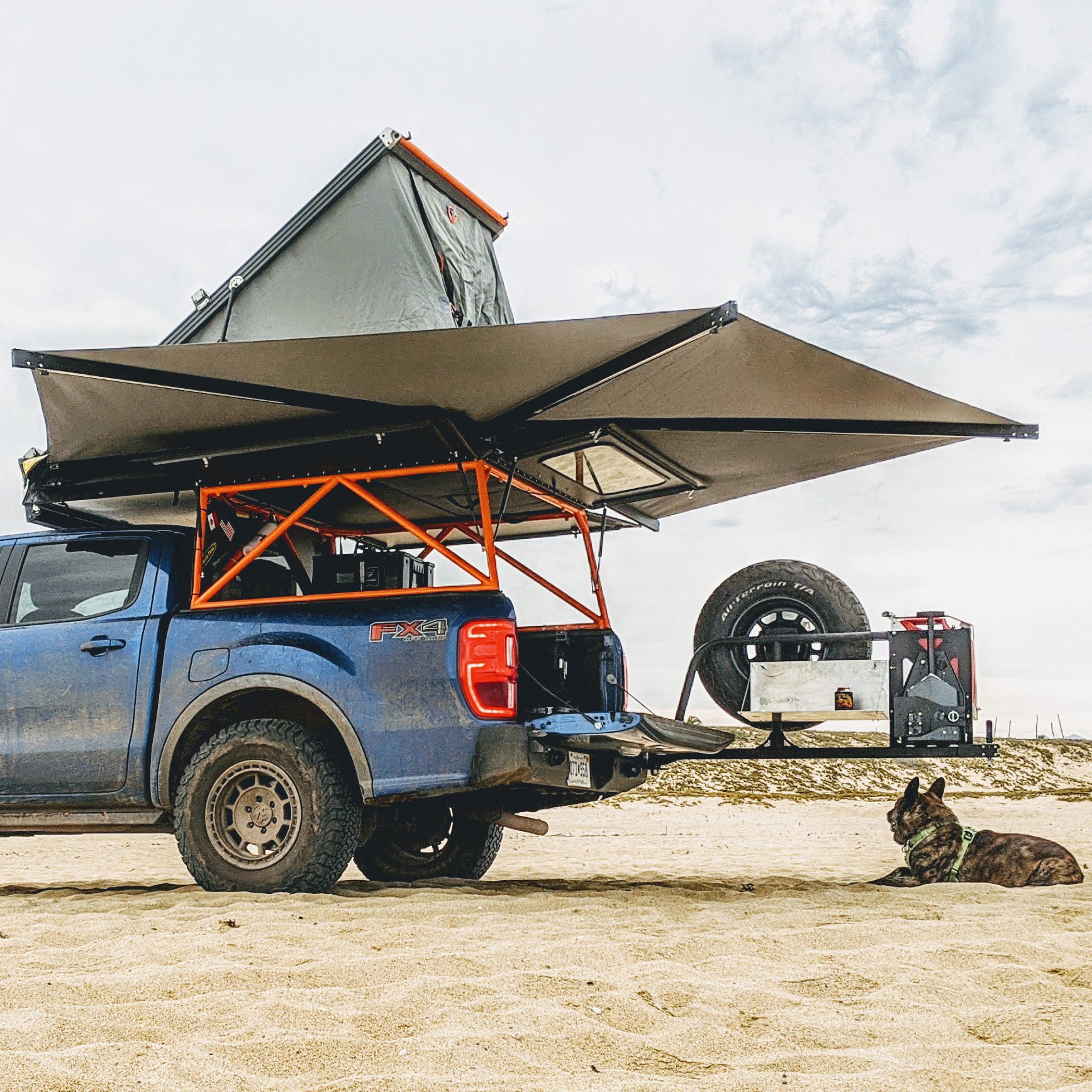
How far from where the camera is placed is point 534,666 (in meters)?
6.62

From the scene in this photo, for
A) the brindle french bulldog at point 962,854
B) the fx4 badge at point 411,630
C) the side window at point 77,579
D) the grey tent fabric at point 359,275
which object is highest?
the grey tent fabric at point 359,275

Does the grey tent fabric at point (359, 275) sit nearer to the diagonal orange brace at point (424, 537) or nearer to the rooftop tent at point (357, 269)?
the rooftop tent at point (357, 269)

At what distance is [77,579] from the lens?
6.24 m

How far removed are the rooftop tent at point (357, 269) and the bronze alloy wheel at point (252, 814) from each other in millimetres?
2445

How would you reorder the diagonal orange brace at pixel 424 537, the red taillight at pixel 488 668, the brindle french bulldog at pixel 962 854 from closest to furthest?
the red taillight at pixel 488 668 < the diagonal orange brace at pixel 424 537 < the brindle french bulldog at pixel 962 854

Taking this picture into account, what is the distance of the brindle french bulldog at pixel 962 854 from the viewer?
20.3 ft

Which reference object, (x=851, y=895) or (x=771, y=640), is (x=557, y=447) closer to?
(x=771, y=640)

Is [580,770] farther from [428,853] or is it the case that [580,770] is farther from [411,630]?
[428,853]

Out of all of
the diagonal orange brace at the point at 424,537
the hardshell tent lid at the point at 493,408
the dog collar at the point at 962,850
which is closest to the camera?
the hardshell tent lid at the point at 493,408

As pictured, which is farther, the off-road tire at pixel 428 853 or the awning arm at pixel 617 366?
the off-road tire at pixel 428 853

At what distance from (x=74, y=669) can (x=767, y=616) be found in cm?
371

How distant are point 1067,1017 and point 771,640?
10.1 feet

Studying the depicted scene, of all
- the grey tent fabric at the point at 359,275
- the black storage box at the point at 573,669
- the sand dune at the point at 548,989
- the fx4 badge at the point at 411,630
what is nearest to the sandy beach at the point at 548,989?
the sand dune at the point at 548,989

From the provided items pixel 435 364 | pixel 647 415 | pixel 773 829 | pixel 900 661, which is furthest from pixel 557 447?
pixel 773 829
